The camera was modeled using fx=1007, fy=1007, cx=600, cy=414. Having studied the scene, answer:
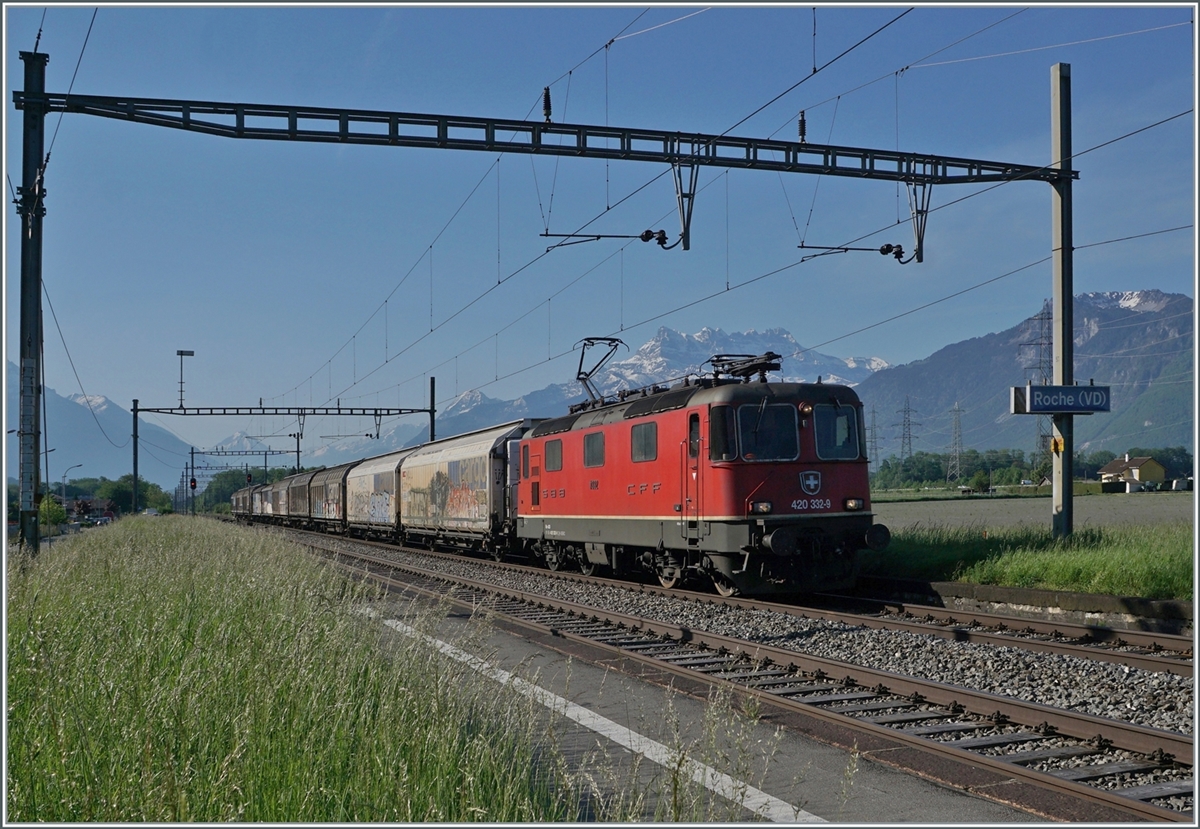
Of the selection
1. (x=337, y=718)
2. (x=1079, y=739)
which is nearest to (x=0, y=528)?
(x=337, y=718)

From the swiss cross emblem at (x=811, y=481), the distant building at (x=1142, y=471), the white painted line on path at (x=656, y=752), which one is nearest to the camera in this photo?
the white painted line on path at (x=656, y=752)

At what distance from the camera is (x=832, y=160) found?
59.6 ft

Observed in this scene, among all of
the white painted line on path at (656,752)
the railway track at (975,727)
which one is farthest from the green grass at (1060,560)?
the white painted line on path at (656,752)

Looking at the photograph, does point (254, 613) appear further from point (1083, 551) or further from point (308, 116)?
point (1083, 551)

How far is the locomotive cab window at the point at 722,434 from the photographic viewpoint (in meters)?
15.4

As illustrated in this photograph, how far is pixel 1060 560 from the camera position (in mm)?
14977

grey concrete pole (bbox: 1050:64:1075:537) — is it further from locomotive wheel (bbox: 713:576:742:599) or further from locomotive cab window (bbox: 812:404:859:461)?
locomotive wheel (bbox: 713:576:742:599)

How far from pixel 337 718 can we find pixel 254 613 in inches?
142

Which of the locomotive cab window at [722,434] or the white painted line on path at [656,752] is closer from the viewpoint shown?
the white painted line on path at [656,752]

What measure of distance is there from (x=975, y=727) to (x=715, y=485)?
8.04 metres

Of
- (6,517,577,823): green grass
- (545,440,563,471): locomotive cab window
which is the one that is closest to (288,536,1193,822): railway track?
(6,517,577,823): green grass

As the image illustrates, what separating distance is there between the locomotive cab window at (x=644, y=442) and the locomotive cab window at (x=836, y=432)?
2.72m

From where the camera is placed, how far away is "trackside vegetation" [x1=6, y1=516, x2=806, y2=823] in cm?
443

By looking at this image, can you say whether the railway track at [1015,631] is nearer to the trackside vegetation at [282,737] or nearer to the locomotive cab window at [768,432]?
the locomotive cab window at [768,432]
